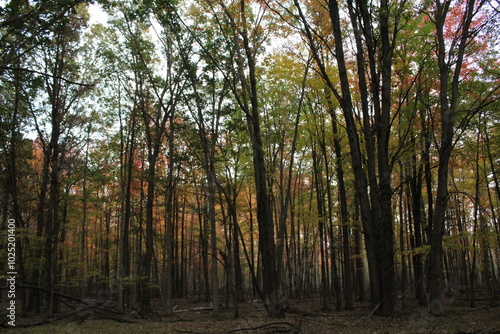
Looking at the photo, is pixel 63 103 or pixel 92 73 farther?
pixel 92 73

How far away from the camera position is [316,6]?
34.4ft

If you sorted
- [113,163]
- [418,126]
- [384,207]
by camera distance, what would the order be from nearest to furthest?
[384,207]
[418,126]
[113,163]

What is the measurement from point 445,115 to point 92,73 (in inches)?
604

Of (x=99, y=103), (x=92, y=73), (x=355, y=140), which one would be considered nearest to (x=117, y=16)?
(x=92, y=73)

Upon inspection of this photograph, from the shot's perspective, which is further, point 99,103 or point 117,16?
point 99,103

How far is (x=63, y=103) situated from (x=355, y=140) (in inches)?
503

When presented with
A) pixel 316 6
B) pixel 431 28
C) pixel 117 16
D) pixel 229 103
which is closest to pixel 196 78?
pixel 229 103

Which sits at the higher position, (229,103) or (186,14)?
(186,14)

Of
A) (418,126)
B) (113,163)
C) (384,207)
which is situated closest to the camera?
(384,207)

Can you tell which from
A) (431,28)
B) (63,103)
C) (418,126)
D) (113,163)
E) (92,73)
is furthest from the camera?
(113,163)

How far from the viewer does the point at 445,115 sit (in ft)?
27.2

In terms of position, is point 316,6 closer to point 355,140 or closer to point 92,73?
point 355,140

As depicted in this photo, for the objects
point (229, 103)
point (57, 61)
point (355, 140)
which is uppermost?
point (57, 61)

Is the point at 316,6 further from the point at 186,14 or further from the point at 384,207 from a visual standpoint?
the point at 384,207
